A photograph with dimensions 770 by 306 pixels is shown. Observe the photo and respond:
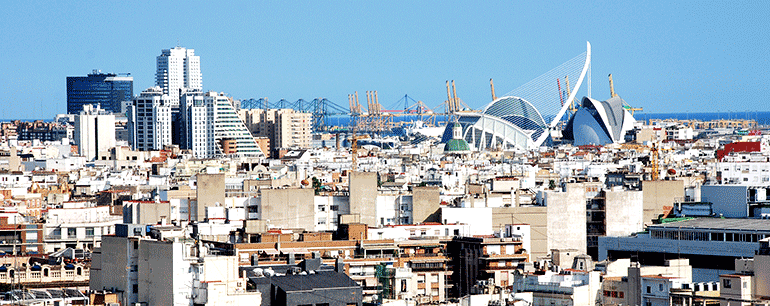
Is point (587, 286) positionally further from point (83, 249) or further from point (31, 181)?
point (31, 181)

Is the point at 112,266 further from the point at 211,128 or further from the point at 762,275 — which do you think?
the point at 211,128

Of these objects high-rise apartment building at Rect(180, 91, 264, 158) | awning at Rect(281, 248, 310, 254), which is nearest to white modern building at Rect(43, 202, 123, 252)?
awning at Rect(281, 248, 310, 254)

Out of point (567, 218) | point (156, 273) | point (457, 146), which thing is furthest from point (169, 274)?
point (457, 146)

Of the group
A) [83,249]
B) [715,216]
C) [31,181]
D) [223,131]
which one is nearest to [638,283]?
[715,216]

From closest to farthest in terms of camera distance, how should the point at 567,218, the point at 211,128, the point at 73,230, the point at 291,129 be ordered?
1. the point at 73,230
2. the point at 567,218
3. the point at 211,128
4. the point at 291,129

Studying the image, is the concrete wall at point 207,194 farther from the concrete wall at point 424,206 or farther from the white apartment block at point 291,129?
the white apartment block at point 291,129

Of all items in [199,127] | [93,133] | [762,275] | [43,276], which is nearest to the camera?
[762,275]

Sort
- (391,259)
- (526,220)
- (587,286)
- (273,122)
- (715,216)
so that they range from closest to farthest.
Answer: (587,286)
(391,259)
(715,216)
(526,220)
(273,122)
